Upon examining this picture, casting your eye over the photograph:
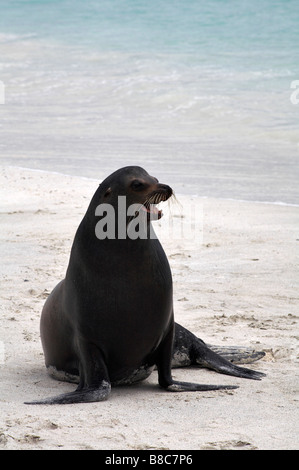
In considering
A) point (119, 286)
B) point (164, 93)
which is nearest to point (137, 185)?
point (119, 286)

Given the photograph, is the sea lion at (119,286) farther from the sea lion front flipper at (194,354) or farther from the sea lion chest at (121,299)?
the sea lion front flipper at (194,354)

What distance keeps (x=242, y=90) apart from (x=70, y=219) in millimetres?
13627

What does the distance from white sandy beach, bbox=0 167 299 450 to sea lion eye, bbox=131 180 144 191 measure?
0.98 m

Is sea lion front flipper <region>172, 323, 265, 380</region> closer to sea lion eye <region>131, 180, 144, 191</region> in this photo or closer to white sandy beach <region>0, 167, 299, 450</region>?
white sandy beach <region>0, 167, 299, 450</region>

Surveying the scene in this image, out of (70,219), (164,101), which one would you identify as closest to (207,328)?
(70,219)

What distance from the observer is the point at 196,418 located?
11.7ft

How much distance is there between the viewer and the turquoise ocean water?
482 inches

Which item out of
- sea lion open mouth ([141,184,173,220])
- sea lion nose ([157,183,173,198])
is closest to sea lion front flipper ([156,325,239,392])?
sea lion open mouth ([141,184,173,220])

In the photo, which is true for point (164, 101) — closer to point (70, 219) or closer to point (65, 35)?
point (70, 219)

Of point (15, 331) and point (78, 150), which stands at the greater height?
point (78, 150)

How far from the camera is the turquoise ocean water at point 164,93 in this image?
12250 millimetres

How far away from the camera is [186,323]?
17.6 feet

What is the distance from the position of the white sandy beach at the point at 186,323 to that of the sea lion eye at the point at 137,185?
3.23ft

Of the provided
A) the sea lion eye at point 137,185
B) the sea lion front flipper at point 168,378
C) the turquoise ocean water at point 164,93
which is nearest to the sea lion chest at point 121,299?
→ the sea lion front flipper at point 168,378
